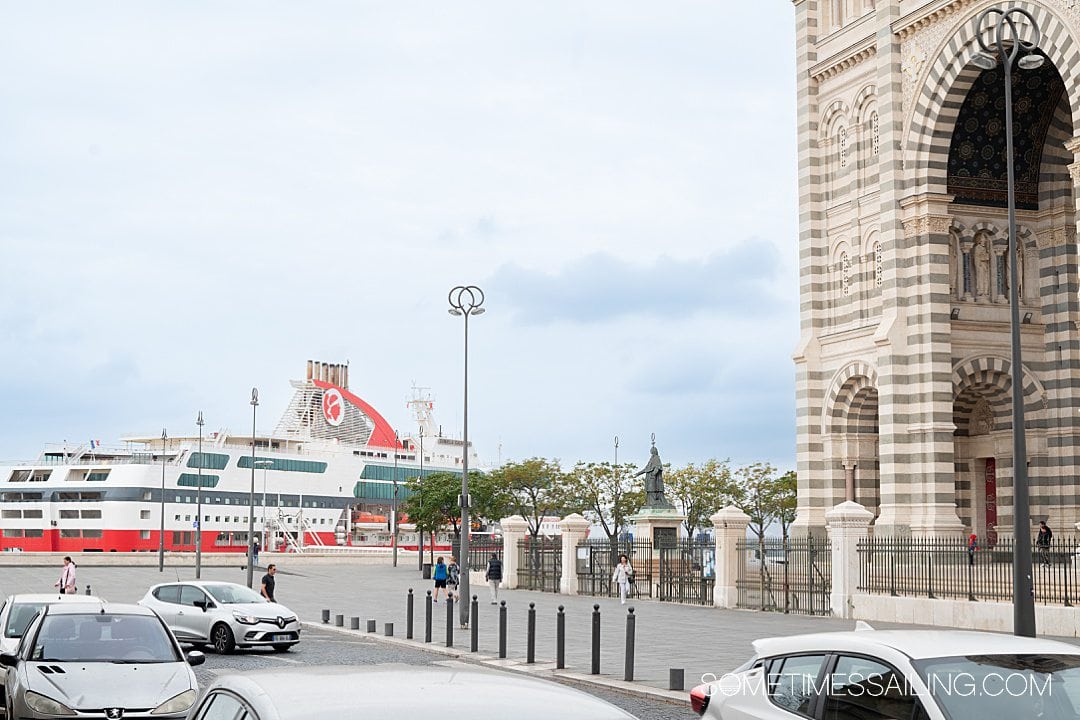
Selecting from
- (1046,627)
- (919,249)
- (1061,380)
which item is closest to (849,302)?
(919,249)

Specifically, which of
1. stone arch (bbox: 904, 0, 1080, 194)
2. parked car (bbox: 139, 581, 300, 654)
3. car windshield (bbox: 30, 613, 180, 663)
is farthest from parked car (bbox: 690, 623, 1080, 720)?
stone arch (bbox: 904, 0, 1080, 194)

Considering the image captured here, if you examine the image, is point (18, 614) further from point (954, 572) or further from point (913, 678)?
point (954, 572)

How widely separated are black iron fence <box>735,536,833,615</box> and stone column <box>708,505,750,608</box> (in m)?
0.16

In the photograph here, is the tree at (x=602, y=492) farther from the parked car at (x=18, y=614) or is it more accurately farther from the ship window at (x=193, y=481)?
the parked car at (x=18, y=614)

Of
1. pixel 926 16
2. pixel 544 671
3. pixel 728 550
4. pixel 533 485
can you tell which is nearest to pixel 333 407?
pixel 533 485

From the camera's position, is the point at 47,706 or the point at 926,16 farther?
the point at 926,16

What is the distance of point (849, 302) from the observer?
36.5m

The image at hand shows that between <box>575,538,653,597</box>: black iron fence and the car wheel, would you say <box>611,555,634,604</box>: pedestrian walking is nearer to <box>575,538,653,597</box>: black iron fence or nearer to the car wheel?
<box>575,538,653,597</box>: black iron fence

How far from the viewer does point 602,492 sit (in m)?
69.1

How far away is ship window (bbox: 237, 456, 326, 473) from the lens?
85000mm

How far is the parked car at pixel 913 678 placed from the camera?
5707mm

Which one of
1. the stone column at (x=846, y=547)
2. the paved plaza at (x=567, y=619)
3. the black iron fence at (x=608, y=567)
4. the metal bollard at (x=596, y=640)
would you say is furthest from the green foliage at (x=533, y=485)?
the metal bollard at (x=596, y=640)

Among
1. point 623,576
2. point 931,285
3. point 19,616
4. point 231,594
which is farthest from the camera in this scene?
point 931,285

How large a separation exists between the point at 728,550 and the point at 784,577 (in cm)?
154
